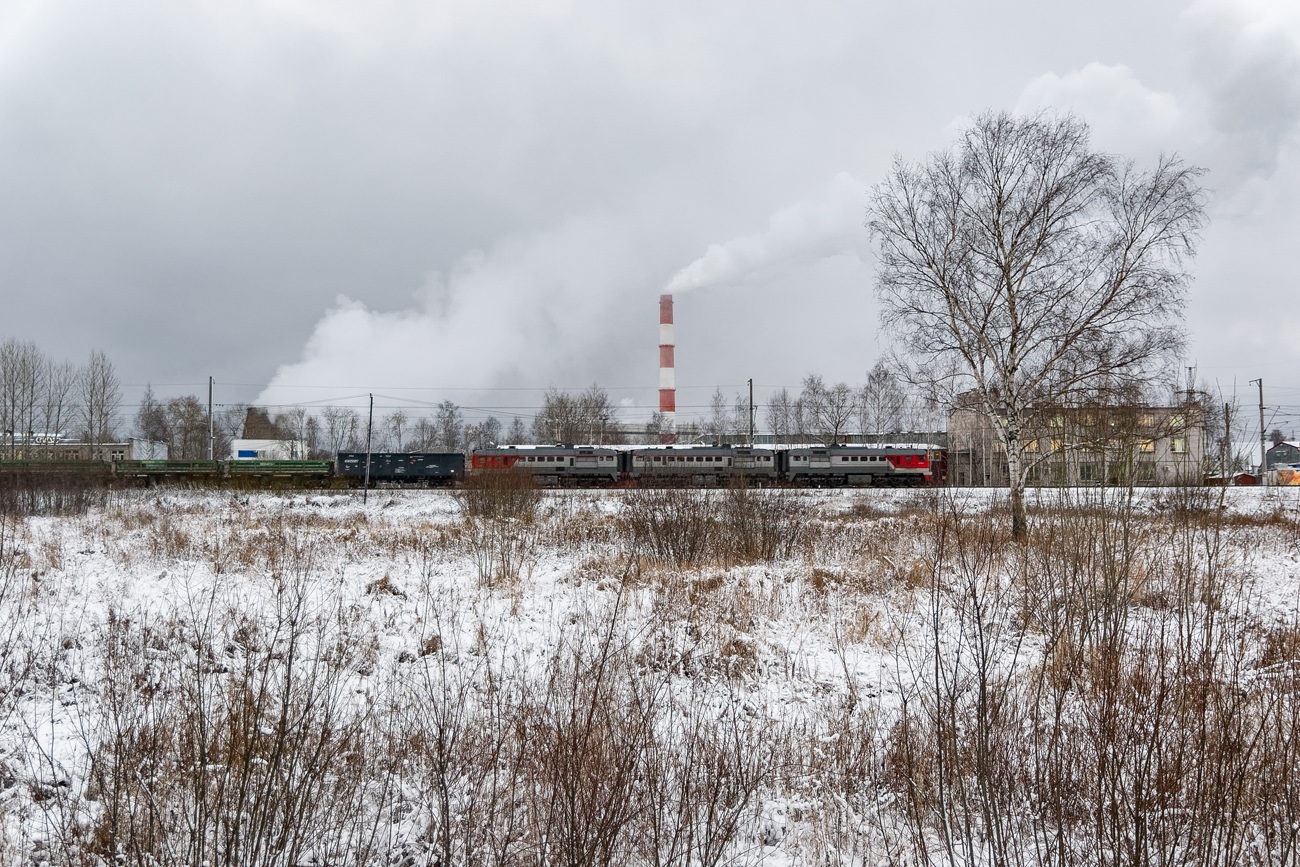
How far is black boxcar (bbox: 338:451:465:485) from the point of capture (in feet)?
120

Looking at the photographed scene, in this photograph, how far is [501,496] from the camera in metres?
16.2

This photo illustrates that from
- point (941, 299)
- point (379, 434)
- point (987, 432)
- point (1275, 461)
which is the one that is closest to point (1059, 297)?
point (941, 299)

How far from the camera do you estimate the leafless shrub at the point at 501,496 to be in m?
16.0

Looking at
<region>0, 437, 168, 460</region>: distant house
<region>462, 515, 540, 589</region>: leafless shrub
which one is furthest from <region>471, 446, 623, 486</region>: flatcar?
<region>0, 437, 168, 460</region>: distant house

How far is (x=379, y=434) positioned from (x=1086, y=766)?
3574 inches

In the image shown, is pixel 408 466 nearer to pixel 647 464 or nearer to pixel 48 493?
pixel 647 464

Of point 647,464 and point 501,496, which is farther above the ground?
point 647,464

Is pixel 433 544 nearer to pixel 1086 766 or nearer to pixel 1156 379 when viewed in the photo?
pixel 1086 766

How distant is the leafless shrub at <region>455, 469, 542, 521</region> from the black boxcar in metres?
20.0

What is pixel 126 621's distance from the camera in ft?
21.3

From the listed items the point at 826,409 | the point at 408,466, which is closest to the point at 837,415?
the point at 826,409

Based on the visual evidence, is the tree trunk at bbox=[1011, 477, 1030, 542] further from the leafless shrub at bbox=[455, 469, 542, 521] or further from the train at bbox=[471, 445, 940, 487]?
the train at bbox=[471, 445, 940, 487]

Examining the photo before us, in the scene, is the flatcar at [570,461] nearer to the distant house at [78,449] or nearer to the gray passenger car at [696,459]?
the gray passenger car at [696,459]

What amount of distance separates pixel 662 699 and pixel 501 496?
12061 mm
